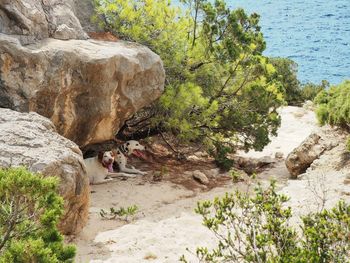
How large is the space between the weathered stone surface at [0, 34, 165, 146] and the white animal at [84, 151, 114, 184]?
0.39m

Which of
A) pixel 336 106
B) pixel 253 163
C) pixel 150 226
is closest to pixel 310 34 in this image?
pixel 253 163

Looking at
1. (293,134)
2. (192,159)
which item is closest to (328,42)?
(293,134)

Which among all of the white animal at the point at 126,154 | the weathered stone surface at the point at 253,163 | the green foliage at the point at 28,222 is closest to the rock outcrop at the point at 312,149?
the weathered stone surface at the point at 253,163

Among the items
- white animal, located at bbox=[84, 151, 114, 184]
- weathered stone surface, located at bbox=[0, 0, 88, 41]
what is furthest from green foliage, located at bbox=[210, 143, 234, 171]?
weathered stone surface, located at bbox=[0, 0, 88, 41]

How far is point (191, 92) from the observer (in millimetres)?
11469

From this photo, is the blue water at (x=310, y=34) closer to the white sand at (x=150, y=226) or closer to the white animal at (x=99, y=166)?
the white animal at (x=99, y=166)

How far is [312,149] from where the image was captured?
12328mm

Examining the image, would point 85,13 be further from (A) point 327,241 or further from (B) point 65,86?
(A) point 327,241

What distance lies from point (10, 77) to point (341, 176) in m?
6.42

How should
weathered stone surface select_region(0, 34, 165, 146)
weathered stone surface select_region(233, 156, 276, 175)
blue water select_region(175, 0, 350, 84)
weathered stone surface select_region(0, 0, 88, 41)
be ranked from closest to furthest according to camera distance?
weathered stone surface select_region(0, 34, 165, 146) → weathered stone surface select_region(0, 0, 88, 41) → weathered stone surface select_region(233, 156, 276, 175) → blue water select_region(175, 0, 350, 84)

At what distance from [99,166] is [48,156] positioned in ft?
Result: 13.5

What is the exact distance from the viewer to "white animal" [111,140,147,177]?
11766 millimetres

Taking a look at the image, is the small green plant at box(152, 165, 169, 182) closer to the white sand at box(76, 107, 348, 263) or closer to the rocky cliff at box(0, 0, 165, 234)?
the white sand at box(76, 107, 348, 263)

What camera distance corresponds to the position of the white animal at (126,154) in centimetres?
1177
